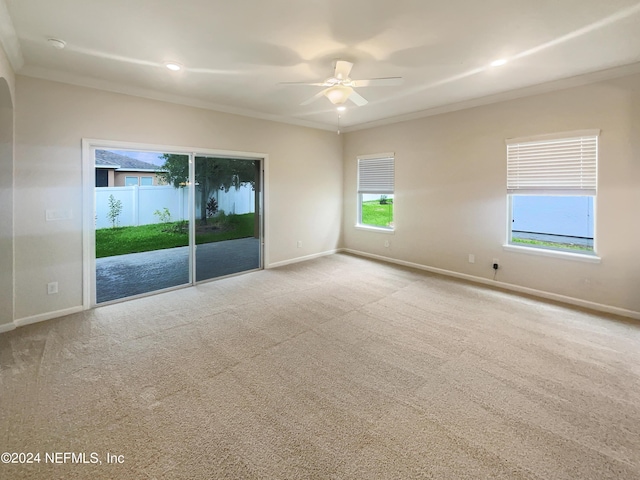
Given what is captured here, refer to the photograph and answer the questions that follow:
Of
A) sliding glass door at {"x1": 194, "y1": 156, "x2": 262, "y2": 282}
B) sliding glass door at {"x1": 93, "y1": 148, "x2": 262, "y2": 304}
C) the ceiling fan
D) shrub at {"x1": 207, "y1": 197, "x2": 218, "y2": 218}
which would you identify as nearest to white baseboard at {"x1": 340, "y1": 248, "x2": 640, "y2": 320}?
sliding glass door at {"x1": 194, "y1": 156, "x2": 262, "y2": 282}

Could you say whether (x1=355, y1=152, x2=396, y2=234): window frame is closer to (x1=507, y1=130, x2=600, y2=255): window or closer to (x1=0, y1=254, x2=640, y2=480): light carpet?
(x1=507, y1=130, x2=600, y2=255): window

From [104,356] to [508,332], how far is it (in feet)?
13.0

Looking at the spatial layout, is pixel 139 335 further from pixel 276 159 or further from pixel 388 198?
pixel 388 198

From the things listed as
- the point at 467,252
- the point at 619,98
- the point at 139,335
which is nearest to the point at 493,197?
the point at 467,252

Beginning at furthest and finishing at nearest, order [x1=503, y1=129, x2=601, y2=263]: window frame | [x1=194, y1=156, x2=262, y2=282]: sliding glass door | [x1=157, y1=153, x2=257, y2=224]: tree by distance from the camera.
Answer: [x1=194, y1=156, x2=262, y2=282]: sliding glass door
[x1=157, y1=153, x2=257, y2=224]: tree
[x1=503, y1=129, x2=601, y2=263]: window frame

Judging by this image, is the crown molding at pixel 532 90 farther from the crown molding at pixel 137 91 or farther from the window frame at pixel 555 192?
the crown molding at pixel 137 91

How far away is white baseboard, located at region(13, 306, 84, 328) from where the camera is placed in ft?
11.2

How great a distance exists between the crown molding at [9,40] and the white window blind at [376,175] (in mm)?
5312

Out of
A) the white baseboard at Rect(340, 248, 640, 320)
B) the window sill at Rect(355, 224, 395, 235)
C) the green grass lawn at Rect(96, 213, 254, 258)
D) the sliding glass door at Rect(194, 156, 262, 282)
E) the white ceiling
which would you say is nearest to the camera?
the white ceiling

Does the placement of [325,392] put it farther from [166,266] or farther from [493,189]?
[493,189]

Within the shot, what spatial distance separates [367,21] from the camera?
8.39 feet

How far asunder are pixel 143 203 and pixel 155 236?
53 centimetres

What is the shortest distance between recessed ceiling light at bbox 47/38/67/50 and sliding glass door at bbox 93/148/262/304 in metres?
1.25

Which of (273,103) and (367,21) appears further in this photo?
(273,103)
